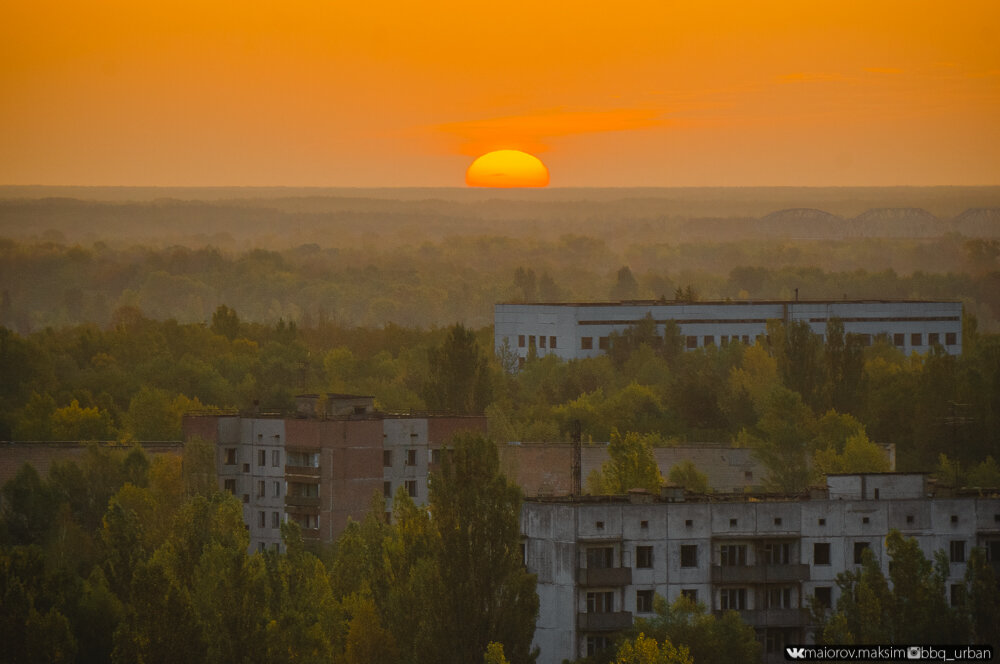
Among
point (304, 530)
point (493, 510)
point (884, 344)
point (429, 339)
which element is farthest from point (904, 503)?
point (429, 339)

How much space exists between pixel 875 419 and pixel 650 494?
106ft

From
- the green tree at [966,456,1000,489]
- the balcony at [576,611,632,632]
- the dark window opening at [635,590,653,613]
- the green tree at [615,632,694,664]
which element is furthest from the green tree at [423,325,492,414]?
the green tree at [615,632,694,664]

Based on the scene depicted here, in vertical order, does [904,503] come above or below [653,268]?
below

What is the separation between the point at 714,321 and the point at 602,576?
55947 mm

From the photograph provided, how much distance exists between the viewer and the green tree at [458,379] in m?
59.0

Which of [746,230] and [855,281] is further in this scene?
[746,230]

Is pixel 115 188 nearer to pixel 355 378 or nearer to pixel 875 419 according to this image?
pixel 355 378

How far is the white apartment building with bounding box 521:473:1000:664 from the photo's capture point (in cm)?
3106

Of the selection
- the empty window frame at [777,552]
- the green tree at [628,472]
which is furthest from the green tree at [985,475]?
the empty window frame at [777,552]

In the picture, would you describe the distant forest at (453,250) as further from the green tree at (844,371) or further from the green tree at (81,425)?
the green tree at (81,425)

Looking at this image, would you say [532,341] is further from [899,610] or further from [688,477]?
[899,610]

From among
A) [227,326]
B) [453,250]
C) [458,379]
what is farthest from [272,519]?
[453,250]

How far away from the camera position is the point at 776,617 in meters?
31.9

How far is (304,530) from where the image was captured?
138 ft
